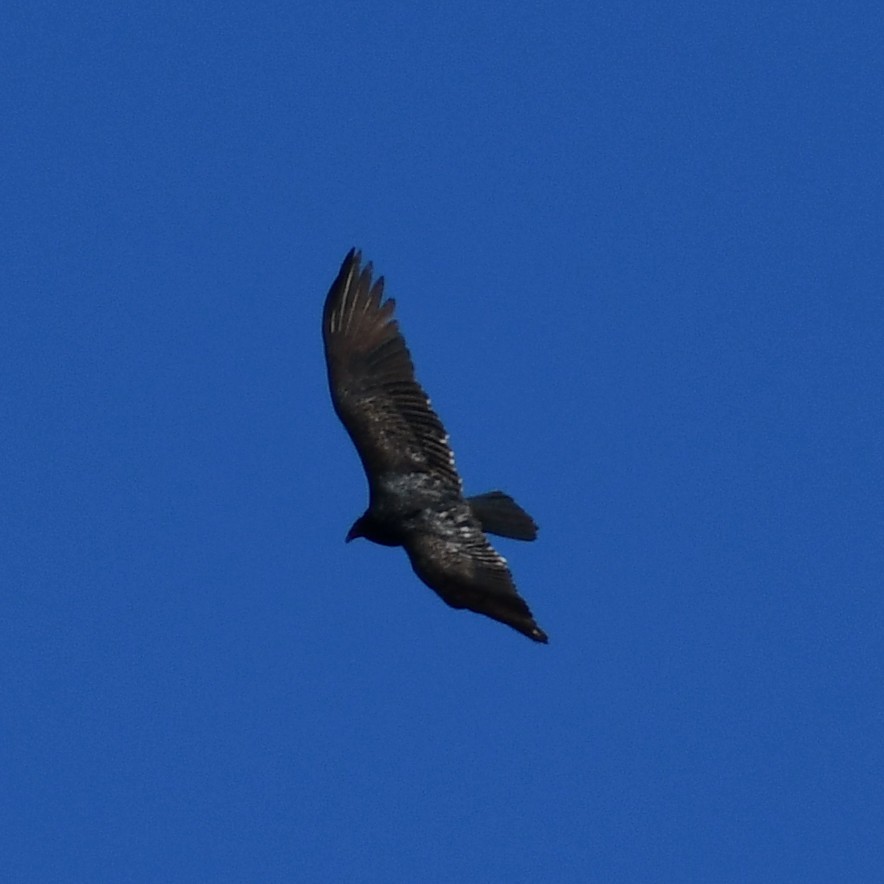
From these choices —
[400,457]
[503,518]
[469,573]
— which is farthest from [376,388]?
[469,573]

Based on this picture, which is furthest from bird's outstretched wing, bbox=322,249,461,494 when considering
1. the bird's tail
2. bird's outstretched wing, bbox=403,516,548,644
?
bird's outstretched wing, bbox=403,516,548,644

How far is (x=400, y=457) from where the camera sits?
22.8m

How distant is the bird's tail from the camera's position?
74.0 feet

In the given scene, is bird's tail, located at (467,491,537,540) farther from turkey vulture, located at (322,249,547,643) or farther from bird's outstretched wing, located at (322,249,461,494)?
bird's outstretched wing, located at (322,249,461,494)

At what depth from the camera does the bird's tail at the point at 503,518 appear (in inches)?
888

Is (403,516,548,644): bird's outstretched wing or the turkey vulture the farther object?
the turkey vulture

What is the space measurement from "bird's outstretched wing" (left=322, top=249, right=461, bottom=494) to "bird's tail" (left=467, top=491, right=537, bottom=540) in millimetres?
342

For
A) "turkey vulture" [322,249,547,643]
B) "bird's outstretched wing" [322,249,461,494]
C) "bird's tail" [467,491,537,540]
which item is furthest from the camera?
"bird's outstretched wing" [322,249,461,494]

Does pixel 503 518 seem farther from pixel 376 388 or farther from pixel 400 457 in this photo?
pixel 376 388

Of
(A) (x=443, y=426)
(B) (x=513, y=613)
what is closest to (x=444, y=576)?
(B) (x=513, y=613)

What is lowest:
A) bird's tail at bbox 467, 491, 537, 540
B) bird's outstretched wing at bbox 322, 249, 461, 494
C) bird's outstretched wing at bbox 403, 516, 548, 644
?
bird's outstretched wing at bbox 403, 516, 548, 644

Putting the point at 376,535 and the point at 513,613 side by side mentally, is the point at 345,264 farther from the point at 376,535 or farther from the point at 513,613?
the point at 513,613

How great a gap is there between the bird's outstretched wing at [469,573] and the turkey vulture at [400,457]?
14mm

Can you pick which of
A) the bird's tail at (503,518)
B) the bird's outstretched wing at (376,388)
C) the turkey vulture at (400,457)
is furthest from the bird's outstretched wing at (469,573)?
the bird's outstretched wing at (376,388)
